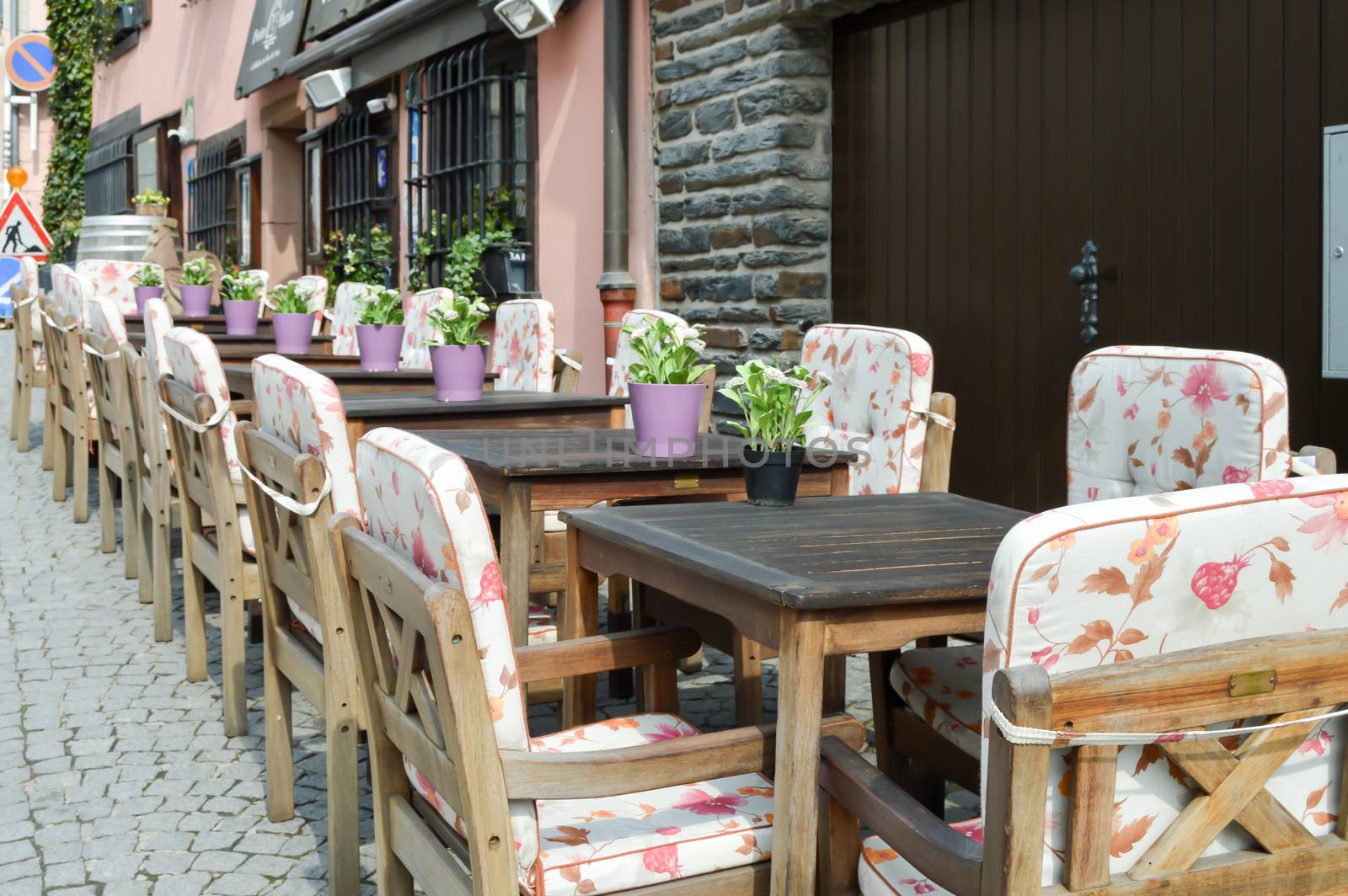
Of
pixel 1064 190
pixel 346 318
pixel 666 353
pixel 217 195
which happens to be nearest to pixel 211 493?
pixel 666 353

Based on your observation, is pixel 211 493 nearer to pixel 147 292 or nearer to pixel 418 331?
pixel 418 331

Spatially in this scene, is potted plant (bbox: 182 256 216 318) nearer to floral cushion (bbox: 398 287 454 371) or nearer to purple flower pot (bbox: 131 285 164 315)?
purple flower pot (bbox: 131 285 164 315)

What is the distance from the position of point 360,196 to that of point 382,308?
5914mm

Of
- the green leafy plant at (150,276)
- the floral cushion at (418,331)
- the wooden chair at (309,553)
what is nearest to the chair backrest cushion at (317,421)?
the wooden chair at (309,553)

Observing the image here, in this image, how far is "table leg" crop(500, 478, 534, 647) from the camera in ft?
9.34

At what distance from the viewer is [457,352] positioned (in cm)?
400

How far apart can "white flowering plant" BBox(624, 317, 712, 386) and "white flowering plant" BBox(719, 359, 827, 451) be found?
34cm

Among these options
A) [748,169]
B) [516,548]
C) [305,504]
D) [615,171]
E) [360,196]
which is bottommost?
[516,548]

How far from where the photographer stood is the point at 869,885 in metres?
1.67

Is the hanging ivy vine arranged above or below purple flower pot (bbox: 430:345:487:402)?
above

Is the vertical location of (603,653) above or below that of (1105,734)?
below

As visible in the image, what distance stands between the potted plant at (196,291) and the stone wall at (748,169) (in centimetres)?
277

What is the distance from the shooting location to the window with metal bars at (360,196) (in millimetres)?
9992

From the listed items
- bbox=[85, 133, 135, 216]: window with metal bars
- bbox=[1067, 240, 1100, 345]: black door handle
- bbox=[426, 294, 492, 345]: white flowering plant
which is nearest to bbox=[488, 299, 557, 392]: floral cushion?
bbox=[426, 294, 492, 345]: white flowering plant
